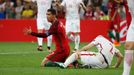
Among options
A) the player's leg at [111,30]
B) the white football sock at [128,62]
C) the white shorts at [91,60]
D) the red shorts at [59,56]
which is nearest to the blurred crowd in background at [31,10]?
the player's leg at [111,30]

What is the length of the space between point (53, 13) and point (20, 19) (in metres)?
15.0

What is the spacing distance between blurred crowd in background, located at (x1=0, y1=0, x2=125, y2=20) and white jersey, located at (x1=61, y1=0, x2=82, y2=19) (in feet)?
21.1

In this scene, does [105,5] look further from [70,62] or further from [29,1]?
[70,62]

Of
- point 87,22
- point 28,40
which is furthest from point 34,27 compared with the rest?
point 87,22

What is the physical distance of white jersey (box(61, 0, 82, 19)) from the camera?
2370 cm

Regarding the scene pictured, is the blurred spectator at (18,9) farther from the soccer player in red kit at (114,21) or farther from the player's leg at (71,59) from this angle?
the player's leg at (71,59)

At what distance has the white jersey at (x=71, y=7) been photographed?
23697 mm

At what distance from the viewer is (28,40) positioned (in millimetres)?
29844

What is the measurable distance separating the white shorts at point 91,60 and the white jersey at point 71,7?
7.92 metres

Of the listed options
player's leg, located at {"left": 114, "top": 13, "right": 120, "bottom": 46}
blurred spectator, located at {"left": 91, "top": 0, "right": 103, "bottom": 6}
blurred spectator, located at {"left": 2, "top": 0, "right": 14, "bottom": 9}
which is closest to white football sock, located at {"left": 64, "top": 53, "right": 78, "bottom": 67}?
player's leg, located at {"left": 114, "top": 13, "right": 120, "bottom": 46}

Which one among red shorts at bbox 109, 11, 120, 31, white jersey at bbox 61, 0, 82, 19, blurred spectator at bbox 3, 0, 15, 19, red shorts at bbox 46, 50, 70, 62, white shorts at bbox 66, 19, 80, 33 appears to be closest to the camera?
red shorts at bbox 46, 50, 70, 62

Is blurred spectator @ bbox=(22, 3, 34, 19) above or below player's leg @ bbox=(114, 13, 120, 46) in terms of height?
below

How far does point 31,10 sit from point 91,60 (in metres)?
16.6

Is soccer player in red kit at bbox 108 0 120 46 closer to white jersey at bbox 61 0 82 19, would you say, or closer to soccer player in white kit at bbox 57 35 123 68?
white jersey at bbox 61 0 82 19
